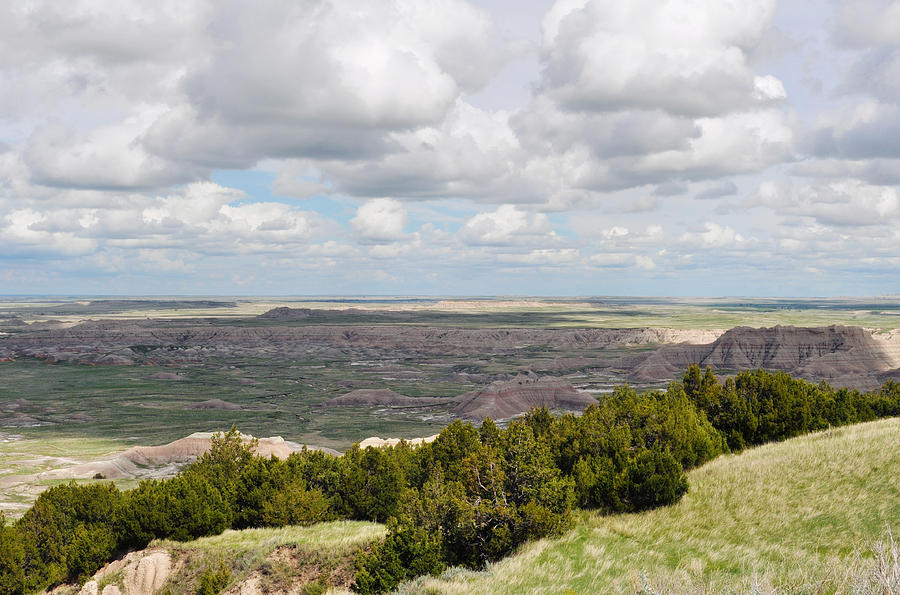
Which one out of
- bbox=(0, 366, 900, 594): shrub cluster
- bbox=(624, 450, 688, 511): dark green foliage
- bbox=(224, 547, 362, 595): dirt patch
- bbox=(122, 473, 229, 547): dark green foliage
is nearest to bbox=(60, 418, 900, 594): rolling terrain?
bbox=(224, 547, 362, 595): dirt patch

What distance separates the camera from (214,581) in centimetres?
2662

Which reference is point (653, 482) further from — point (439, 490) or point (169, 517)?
point (169, 517)

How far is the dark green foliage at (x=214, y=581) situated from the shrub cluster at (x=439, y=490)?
3.2 inches

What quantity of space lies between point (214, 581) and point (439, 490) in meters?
10.1

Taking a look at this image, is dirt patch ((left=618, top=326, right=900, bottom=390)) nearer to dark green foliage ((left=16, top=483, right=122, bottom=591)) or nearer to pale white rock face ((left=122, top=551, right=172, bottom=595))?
pale white rock face ((left=122, top=551, right=172, bottom=595))

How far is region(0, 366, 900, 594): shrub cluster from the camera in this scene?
2616cm

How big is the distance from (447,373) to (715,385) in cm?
12650

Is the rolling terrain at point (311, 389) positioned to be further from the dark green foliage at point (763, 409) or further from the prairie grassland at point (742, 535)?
the dark green foliage at point (763, 409)

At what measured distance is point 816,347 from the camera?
158375 mm

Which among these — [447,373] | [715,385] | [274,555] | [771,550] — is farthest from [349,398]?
[771,550]

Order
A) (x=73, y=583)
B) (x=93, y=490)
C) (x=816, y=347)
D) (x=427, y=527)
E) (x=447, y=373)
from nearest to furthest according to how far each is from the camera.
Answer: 1. (x=427, y=527)
2. (x=73, y=583)
3. (x=93, y=490)
4. (x=816, y=347)
5. (x=447, y=373)

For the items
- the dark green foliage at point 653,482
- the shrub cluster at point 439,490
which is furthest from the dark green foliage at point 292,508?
the dark green foliage at point 653,482

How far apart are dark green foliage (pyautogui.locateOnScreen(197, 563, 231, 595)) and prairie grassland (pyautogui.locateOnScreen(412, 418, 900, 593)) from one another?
33.0 ft

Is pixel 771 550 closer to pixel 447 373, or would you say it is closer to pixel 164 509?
pixel 164 509
